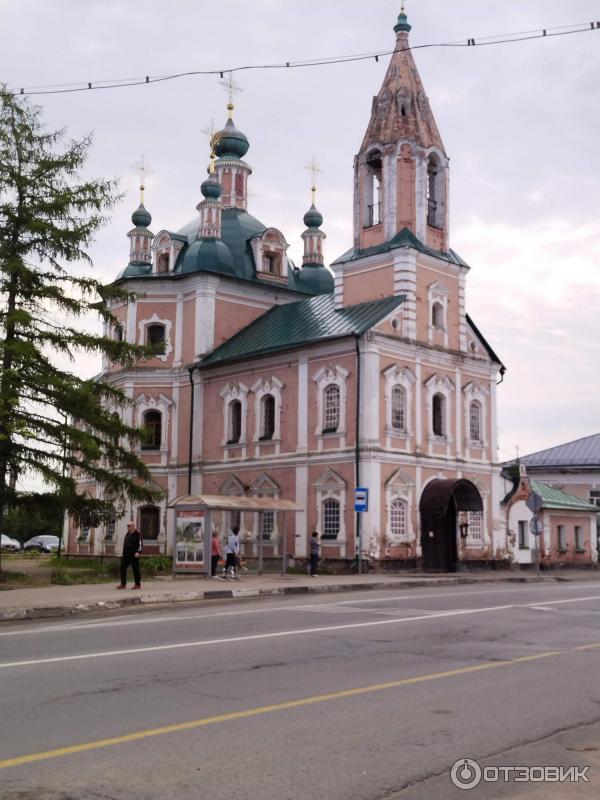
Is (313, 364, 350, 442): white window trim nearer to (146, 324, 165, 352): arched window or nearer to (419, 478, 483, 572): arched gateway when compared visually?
(419, 478, 483, 572): arched gateway

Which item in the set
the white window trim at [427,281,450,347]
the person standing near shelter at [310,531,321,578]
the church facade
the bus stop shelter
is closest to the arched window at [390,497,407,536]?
the church facade

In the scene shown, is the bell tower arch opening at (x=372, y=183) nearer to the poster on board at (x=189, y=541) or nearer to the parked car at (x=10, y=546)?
the poster on board at (x=189, y=541)

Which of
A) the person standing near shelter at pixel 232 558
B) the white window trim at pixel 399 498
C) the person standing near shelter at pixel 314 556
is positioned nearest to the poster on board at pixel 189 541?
the person standing near shelter at pixel 232 558

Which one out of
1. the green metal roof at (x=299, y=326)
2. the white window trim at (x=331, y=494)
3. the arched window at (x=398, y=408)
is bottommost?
the white window trim at (x=331, y=494)

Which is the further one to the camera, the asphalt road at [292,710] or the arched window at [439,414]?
the arched window at [439,414]

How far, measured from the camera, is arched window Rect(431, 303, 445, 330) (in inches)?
1453

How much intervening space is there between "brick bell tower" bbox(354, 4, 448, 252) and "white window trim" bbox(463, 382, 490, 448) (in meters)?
5.73

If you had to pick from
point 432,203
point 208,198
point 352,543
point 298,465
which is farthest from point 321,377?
point 208,198

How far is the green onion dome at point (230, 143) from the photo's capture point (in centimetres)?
4884

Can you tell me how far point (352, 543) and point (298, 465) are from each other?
401 cm

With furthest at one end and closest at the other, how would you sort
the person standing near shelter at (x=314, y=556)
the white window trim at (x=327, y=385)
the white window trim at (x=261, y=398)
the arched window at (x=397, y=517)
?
the white window trim at (x=261, y=398)
the white window trim at (x=327, y=385)
the arched window at (x=397, y=517)
the person standing near shelter at (x=314, y=556)

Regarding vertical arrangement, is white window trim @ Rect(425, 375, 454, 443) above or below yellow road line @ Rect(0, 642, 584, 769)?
above

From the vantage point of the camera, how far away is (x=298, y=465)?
116 ft

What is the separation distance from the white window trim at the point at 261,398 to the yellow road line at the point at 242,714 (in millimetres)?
26536
